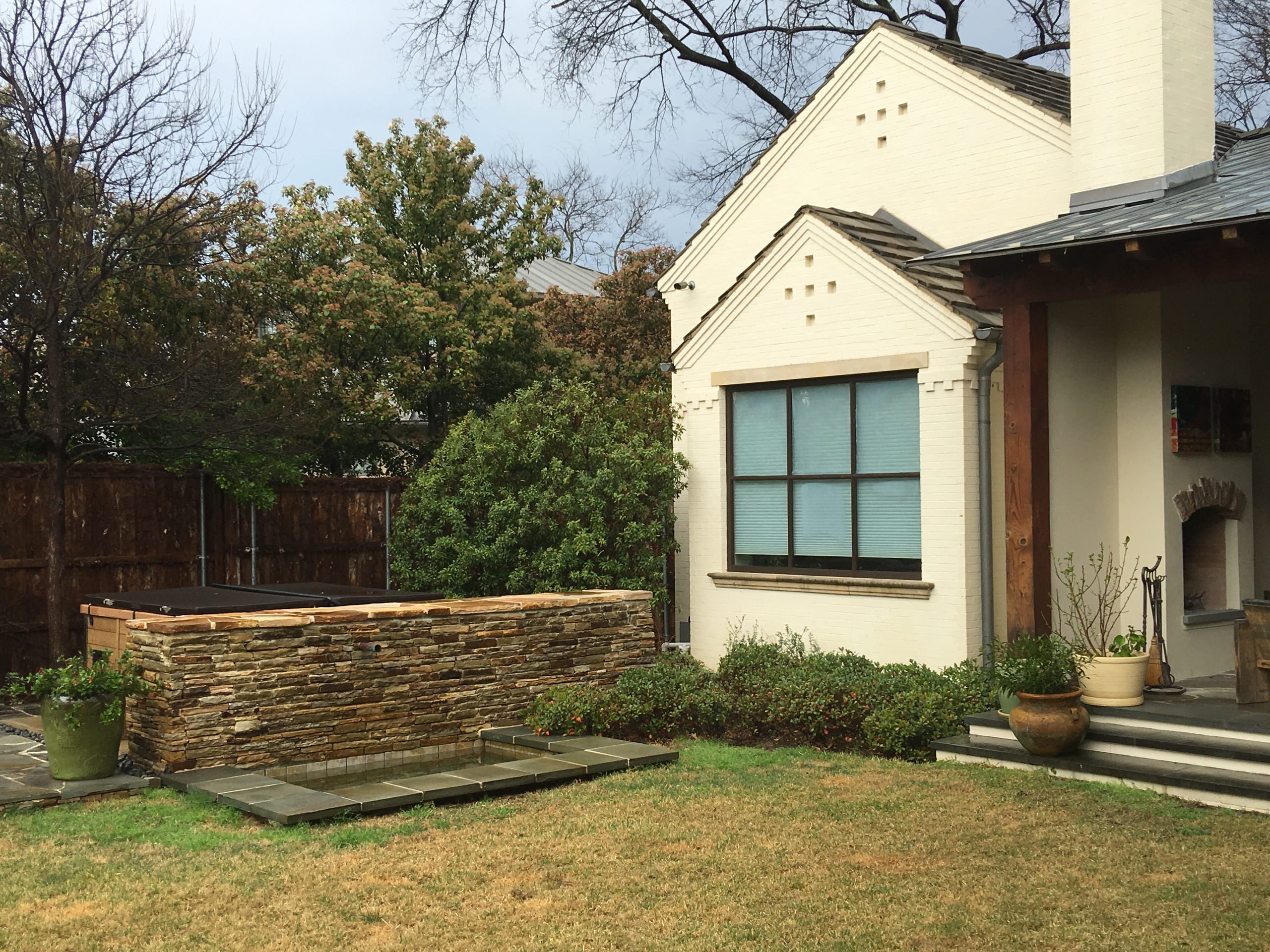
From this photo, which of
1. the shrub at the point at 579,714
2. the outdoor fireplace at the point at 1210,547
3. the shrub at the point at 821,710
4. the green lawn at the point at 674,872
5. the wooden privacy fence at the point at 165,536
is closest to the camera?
the green lawn at the point at 674,872

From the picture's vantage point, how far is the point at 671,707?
10.2 metres

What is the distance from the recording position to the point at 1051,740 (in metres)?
8.18

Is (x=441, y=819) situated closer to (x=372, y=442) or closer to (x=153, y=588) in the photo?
(x=153, y=588)

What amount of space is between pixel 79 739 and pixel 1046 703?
659 centimetres

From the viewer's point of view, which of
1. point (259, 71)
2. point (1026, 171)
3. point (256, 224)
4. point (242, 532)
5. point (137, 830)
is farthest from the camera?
point (256, 224)

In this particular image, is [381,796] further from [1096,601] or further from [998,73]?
[998,73]

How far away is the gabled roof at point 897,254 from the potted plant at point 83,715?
21.8 ft

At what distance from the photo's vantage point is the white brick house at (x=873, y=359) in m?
10.4

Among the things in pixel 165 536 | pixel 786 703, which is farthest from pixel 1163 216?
pixel 165 536

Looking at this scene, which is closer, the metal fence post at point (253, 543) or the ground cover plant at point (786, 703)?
the ground cover plant at point (786, 703)

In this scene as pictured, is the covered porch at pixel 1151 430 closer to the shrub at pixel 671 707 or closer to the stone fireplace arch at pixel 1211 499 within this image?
the stone fireplace arch at pixel 1211 499

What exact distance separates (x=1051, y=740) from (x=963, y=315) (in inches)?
149

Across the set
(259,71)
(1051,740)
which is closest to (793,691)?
(1051,740)

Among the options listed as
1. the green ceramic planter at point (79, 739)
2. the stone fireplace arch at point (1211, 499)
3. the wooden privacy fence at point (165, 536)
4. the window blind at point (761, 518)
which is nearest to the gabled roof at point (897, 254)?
the window blind at point (761, 518)
